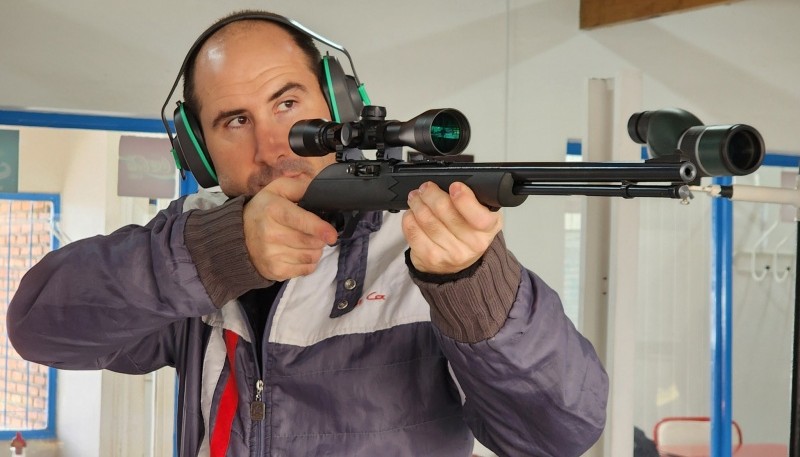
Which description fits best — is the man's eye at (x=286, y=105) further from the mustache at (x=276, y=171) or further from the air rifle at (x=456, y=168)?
the air rifle at (x=456, y=168)

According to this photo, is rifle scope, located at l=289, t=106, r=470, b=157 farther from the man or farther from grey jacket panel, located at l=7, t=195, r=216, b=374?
grey jacket panel, located at l=7, t=195, r=216, b=374

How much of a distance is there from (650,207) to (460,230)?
387 cm

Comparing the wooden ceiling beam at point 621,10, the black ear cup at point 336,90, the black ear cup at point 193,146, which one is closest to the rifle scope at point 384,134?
the black ear cup at point 336,90

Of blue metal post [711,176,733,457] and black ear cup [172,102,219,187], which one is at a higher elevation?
black ear cup [172,102,219,187]

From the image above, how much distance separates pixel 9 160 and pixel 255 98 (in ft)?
8.46

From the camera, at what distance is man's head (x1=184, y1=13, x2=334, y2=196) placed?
1.31 meters

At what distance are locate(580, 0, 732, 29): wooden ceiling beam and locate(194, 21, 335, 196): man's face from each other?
10.0 feet

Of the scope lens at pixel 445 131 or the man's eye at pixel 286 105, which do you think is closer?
the scope lens at pixel 445 131

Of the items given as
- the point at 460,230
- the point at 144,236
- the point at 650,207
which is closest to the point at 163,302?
the point at 144,236

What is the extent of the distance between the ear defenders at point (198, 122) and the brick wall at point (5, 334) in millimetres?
2340

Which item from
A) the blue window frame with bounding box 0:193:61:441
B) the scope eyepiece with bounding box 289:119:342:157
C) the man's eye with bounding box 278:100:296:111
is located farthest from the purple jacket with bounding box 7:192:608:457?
the blue window frame with bounding box 0:193:61:441

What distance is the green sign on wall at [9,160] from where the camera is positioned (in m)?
3.52

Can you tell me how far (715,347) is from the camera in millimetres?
4574

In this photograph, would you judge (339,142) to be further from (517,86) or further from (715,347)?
(715,347)
